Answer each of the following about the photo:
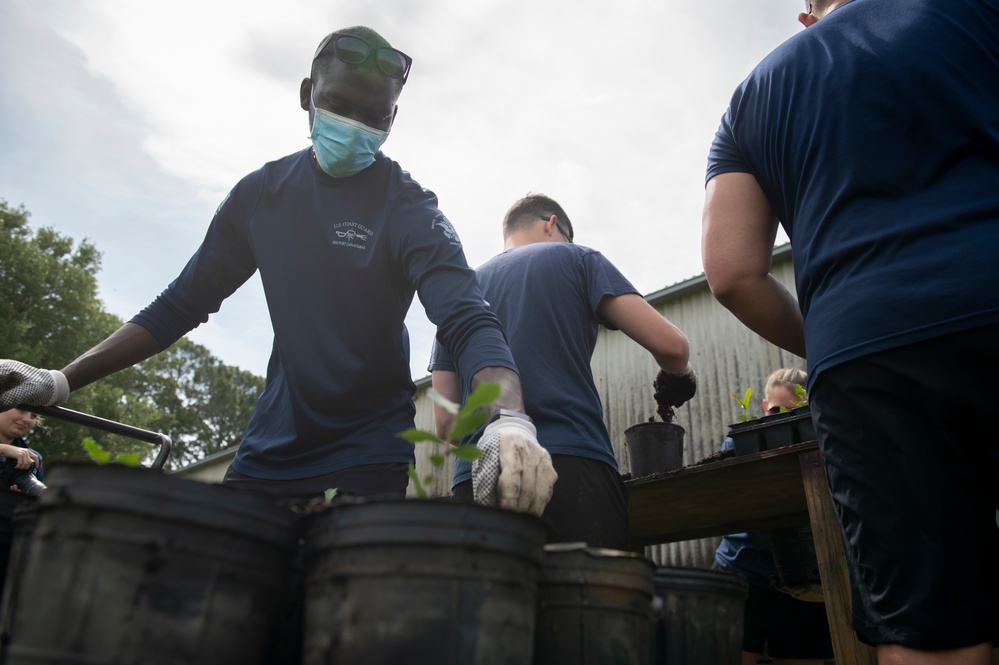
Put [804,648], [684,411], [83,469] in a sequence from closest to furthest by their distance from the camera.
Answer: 1. [83,469]
2. [804,648]
3. [684,411]

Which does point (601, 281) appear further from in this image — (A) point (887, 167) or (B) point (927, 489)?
(B) point (927, 489)

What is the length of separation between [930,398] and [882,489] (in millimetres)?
175

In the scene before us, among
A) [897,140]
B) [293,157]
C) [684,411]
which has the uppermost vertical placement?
[684,411]

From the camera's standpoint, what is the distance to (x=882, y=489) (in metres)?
1.26

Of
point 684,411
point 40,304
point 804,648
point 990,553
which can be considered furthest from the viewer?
point 40,304

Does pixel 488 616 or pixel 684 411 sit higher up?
pixel 684 411

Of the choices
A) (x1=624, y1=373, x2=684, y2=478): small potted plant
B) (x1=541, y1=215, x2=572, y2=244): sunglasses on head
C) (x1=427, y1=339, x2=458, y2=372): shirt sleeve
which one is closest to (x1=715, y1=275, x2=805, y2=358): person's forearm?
(x1=427, y1=339, x2=458, y2=372): shirt sleeve

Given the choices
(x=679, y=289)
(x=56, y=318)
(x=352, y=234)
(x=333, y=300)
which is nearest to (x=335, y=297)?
(x=333, y=300)

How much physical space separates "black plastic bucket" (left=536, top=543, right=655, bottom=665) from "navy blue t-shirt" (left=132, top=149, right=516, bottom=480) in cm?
65

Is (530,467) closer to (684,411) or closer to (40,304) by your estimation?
(684,411)

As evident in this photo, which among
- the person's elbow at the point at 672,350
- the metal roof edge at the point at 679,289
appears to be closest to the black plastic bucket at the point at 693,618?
the person's elbow at the point at 672,350

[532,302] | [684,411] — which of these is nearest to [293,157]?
[532,302]

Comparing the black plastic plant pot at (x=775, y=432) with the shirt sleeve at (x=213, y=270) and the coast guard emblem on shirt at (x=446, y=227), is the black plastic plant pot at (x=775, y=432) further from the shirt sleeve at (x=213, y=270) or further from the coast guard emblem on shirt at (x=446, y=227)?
the shirt sleeve at (x=213, y=270)

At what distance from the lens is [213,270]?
245 centimetres
